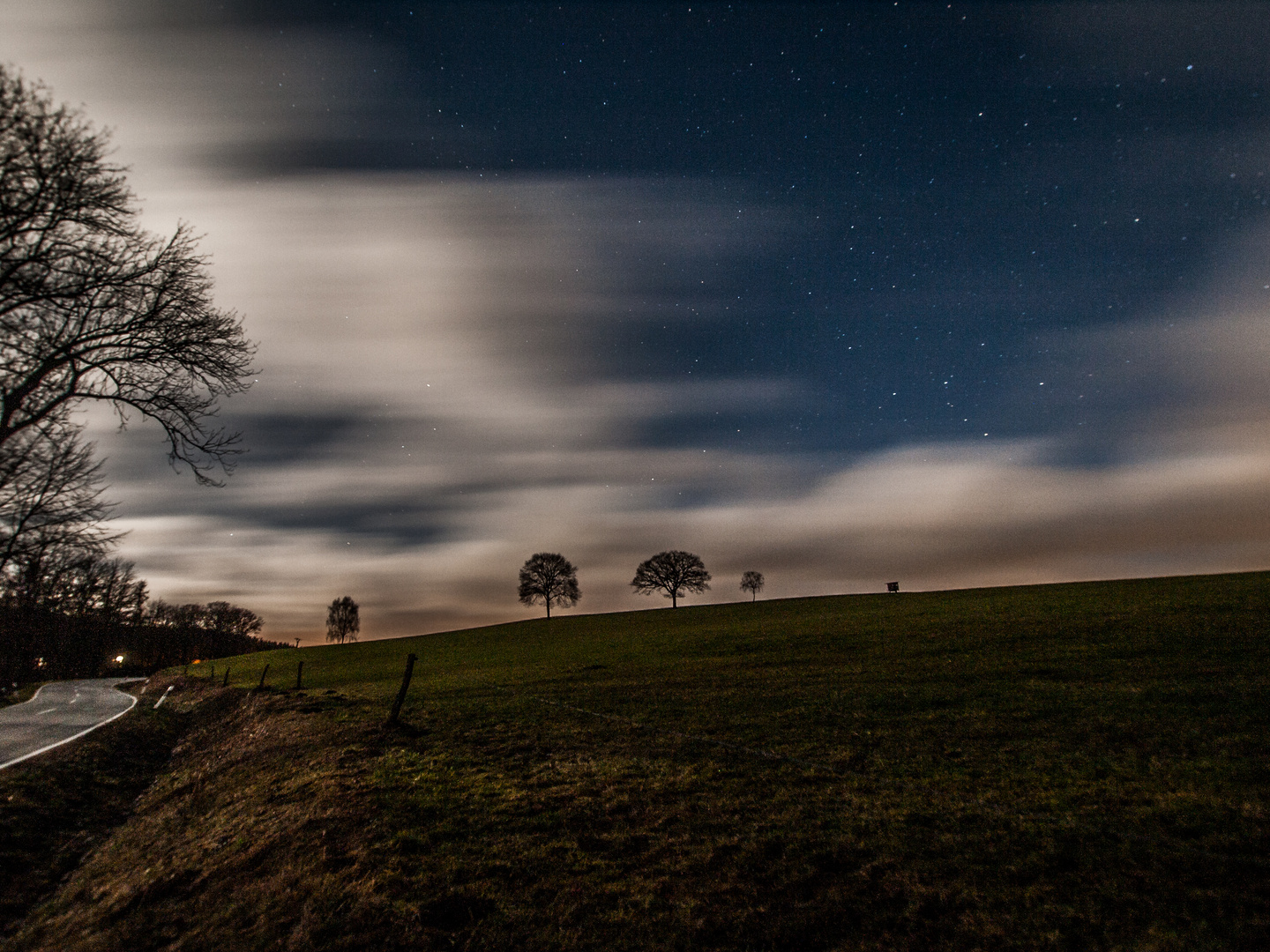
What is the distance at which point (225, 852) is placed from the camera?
34.5 feet

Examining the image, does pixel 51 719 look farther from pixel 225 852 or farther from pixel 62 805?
pixel 225 852

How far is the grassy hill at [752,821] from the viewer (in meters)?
6.58

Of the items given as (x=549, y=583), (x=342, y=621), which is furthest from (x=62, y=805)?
(x=342, y=621)

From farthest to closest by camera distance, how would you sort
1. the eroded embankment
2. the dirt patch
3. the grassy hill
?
the dirt patch
the eroded embankment
the grassy hill

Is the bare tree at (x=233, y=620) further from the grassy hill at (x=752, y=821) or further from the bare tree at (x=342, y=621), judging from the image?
the grassy hill at (x=752, y=821)

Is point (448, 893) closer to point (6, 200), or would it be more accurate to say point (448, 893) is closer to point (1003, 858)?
point (1003, 858)

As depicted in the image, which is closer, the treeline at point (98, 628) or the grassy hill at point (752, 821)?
the grassy hill at point (752, 821)

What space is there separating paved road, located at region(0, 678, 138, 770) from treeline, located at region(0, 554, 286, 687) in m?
5.03

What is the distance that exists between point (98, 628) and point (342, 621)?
60609 millimetres

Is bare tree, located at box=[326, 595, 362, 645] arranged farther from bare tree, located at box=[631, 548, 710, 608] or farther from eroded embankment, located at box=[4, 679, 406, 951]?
eroded embankment, located at box=[4, 679, 406, 951]

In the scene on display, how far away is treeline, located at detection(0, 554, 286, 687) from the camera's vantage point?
76.3 feet

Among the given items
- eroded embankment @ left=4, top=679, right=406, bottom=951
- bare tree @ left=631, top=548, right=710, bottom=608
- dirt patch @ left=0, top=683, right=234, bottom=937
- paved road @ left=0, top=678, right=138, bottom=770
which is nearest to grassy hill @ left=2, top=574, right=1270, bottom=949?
eroded embankment @ left=4, top=679, right=406, bottom=951

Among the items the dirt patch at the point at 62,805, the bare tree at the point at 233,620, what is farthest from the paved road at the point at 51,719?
the bare tree at the point at 233,620

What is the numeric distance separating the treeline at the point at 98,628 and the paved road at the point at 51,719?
503 cm
